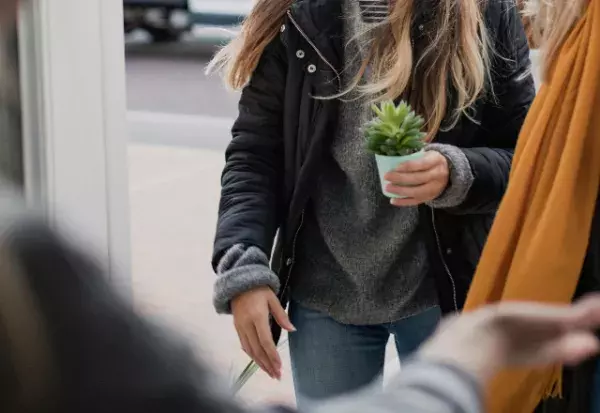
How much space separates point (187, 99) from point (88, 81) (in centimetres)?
565

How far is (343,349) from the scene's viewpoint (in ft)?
4.43

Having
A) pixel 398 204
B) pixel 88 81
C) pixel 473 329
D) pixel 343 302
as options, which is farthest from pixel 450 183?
pixel 88 81

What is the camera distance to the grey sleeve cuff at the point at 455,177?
1.18 meters

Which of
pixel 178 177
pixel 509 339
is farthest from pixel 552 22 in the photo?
pixel 178 177

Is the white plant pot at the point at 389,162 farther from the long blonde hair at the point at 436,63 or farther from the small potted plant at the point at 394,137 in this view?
the long blonde hair at the point at 436,63

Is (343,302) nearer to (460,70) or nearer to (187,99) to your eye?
(460,70)

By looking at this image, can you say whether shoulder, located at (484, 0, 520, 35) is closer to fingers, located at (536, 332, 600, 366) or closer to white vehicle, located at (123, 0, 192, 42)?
fingers, located at (536, 332, 600, 366)

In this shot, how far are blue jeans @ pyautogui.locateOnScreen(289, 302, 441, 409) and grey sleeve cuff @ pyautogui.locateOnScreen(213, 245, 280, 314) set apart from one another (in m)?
0.14

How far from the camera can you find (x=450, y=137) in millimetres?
1261

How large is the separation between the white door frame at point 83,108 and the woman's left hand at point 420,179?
684 millimetres

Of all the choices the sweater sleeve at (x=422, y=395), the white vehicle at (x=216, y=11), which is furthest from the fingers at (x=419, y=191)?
the white vehicle at (x=216, y=11)

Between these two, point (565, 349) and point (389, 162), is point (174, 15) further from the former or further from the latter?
point (565, 349)

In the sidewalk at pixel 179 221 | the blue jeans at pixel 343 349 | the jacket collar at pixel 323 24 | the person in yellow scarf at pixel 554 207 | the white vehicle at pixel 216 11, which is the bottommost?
the sidewalk at pixel 179 221

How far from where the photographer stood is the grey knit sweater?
4.20 feet
